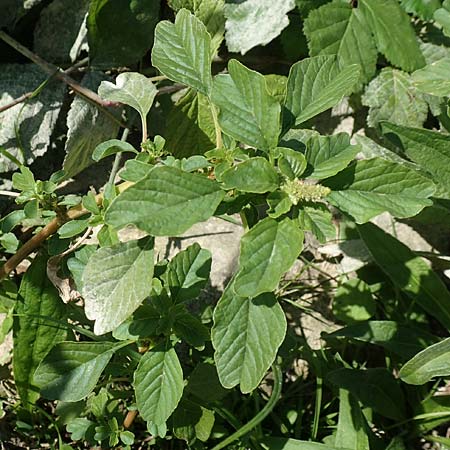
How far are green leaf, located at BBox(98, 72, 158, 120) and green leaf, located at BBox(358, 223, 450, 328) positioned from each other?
82cm

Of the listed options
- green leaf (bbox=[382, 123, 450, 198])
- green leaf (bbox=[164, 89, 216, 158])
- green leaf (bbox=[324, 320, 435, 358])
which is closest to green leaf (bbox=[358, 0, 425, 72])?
green leaf (bbox=[382, 123, 450, 198])

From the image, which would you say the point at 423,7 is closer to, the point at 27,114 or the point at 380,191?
the point at 380,191

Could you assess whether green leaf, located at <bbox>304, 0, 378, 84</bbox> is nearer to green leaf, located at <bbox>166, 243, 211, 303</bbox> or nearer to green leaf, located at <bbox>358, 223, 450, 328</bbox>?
green leaf, located at <bbox>358, 223, 450, 328</bbox>

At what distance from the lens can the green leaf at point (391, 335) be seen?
2.02 meters

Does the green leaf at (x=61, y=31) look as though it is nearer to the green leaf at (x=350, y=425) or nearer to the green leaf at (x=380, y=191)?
the green leaf at (x=380, y=191)

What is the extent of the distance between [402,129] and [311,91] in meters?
0.43

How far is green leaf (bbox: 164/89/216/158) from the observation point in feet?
7.18

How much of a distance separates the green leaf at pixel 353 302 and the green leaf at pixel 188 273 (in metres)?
0.60

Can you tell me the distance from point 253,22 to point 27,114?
Answer: 723 mm

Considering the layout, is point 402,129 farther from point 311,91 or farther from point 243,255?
point 243,255

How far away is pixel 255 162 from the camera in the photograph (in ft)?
4.30

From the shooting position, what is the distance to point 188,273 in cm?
169

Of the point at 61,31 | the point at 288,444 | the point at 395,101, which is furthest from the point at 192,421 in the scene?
the point at 61,31

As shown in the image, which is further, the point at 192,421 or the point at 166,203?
the point at 192,421
